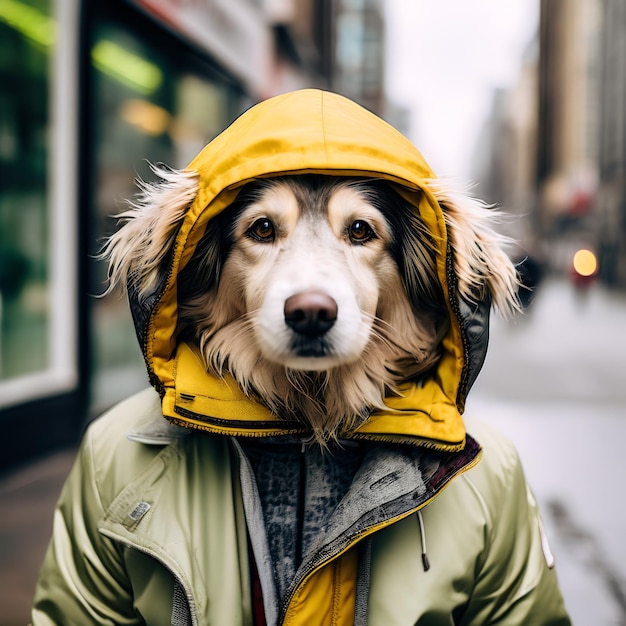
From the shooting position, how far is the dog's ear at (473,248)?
1888 mm

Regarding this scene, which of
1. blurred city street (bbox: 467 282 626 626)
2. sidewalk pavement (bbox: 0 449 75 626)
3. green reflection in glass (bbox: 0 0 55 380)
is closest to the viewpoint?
sidewalk pavement (bbox: 0 449 75 626)

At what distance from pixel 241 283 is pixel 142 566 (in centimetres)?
70

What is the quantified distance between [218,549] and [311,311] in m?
0.57

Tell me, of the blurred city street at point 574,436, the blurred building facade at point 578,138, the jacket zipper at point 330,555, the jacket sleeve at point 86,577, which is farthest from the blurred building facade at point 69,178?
the blurred building facade at point 578,138

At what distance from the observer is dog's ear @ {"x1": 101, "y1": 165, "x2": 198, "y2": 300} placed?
191cm

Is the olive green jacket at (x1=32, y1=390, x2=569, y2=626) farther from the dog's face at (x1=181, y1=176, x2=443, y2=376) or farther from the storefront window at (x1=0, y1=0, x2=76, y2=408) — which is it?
the storefront window at (x1=0, y1=0, x2=76, y2=408)

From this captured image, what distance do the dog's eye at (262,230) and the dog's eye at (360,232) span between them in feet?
0.63

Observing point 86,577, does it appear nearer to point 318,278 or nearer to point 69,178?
point 318,278

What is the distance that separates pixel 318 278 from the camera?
181cm

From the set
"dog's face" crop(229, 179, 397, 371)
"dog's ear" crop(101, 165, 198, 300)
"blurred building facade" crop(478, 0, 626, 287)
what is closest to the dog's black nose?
"dog's face" crop(229, 179, 397, 371)

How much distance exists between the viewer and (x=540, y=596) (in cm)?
198

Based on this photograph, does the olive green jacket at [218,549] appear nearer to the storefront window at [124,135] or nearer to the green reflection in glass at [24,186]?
the green reflection in glass at [24,186]

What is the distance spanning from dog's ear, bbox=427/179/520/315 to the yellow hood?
49mm

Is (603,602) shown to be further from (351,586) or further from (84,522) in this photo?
(84,522)
